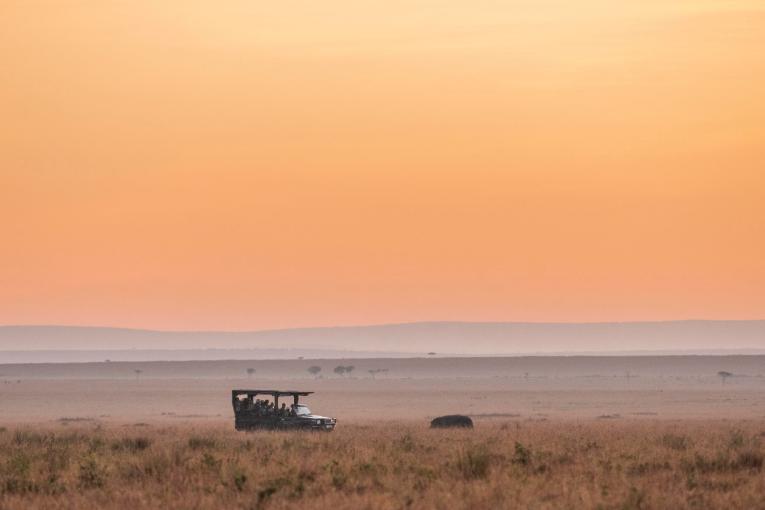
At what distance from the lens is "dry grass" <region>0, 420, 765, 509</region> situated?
2352cm

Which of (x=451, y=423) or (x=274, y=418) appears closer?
(x=274, y=418)

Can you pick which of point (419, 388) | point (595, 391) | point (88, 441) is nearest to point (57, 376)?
point (419, 388)

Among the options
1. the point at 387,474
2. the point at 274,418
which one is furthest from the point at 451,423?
the point at 387,474

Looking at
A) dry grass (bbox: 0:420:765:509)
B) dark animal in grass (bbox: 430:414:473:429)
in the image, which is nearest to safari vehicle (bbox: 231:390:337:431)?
dark animal in grass (bbox: 430:414:473:429)

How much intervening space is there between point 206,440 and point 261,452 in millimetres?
4449

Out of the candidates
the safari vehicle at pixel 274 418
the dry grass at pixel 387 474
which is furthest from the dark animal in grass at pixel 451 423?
the dry grass at pixel 387 474

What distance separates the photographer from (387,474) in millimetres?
27359

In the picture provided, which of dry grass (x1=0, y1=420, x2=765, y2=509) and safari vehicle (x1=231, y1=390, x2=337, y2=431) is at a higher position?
safari vehicle (x1=231, y1=390, x2=337, y2=431)

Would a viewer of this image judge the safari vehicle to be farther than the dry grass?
Yes

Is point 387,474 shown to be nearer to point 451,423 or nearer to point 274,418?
point 274,418

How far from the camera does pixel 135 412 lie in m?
90.6

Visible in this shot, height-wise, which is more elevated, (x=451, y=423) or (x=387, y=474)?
(x=451, y=423)

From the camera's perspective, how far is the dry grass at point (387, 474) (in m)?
23.5

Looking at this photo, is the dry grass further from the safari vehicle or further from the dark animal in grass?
the dark animal in grass
